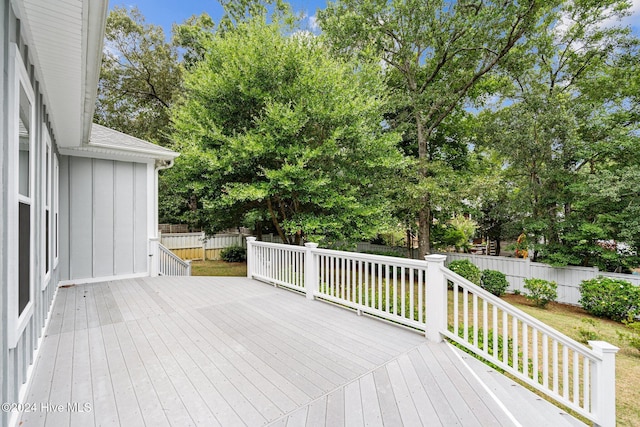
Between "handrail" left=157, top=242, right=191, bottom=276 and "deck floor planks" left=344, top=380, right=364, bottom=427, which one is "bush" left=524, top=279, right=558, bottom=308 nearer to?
"deck floor planks" left=344, top=380, right=364, bottom=427

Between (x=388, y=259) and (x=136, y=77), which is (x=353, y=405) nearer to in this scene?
(x=388, y=259)

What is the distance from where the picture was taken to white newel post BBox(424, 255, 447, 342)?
3.20m

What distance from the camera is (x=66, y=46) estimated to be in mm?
2334

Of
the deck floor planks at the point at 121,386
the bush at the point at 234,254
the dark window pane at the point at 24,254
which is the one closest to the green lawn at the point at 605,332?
the bush at the point at 234,254

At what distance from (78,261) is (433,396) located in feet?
20.8

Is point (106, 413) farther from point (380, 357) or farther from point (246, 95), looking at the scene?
point (246, 95)

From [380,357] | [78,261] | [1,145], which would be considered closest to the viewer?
[1,145]

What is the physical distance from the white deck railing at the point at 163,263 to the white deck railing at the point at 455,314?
2.04 meters

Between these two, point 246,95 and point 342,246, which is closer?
point 246,95

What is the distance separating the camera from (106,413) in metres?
2.02

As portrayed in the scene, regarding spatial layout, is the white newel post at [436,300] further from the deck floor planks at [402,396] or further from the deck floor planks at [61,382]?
the deck floor planks at [61,382]

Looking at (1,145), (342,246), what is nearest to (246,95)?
(342,246)

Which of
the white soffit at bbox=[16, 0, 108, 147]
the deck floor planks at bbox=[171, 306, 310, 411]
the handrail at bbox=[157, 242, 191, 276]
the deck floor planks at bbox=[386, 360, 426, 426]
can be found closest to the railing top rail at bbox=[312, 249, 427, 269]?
the deck floor planks at bbox=[386, 360, 426, 426]

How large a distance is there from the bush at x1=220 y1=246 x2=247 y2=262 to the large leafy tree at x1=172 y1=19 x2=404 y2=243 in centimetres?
510
